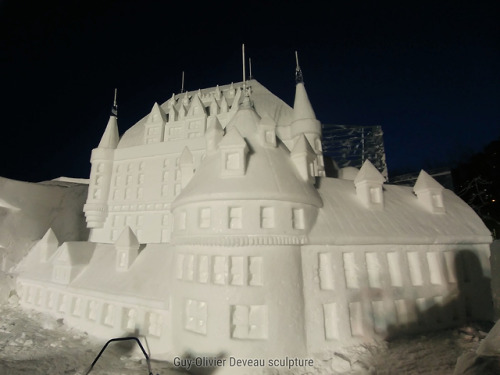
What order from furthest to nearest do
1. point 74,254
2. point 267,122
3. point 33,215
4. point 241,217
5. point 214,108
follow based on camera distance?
1. point 214,108
2. point 33,215
3. point 74,254
4. point 267,122
5. point 241,217

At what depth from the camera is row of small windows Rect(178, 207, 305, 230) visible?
42.1ft

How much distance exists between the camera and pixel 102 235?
30062 mm

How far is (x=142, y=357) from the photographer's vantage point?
1373cm

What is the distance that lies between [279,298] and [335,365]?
12.3 feet

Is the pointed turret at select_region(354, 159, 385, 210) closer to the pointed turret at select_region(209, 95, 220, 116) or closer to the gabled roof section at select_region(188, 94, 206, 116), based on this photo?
the pointed turret at select_region(209, 95, 220, 116)

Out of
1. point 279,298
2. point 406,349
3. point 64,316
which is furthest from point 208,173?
point 64,316

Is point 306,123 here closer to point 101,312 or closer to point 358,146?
point 358,146

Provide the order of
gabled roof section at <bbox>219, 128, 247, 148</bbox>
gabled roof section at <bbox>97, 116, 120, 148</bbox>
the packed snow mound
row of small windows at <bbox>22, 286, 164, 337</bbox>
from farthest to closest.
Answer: gabled roof section at <bbox>97, 116, 120, 148</bbox> → the packed snow mound → row of small windows at <bbox>22, 286, 164, 337</bbox> → gabled roof section at <bbox>219, 128, 247, 148</bbox>

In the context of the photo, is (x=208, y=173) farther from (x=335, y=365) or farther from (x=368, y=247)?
(x=335, y=365)

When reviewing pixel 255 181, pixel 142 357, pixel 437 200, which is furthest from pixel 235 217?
pixel 437 200

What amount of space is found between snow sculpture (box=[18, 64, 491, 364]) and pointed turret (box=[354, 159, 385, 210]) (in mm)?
77

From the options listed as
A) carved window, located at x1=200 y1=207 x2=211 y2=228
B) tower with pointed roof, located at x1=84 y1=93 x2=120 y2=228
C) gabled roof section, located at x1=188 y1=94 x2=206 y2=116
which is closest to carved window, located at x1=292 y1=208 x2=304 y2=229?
carved window, located at x1=200 y1=207 x2=211 y2=228

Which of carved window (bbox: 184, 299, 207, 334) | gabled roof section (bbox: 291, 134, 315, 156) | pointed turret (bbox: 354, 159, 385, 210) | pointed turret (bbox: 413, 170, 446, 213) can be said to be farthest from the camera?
pointed turret (bbox: 413, 170, 446, 213)

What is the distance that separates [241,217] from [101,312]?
12.3m
